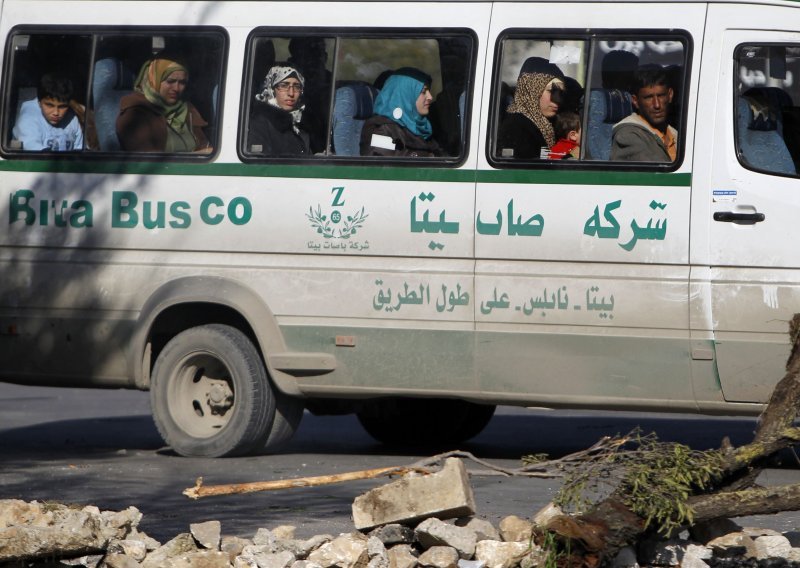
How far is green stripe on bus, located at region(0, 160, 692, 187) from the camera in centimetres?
855

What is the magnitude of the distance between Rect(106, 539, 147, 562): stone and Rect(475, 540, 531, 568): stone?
1246 mm

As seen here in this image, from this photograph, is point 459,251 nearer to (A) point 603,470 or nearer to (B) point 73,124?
(B) point 73,124

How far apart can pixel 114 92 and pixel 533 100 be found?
8.81ft

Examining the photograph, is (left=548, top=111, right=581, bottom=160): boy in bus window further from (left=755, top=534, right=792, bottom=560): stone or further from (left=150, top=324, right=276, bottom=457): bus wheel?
(left=755, top=534, right=792, bottom=560): stone

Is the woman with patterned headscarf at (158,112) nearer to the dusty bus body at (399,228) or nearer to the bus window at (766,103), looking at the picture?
the dusty bus body at (399,228)

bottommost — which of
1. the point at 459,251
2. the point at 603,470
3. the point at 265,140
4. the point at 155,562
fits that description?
the point at 155,562

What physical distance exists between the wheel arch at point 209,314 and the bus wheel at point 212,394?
99 millimetres

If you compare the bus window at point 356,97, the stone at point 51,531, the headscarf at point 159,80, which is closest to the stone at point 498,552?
the stone at point 51,531

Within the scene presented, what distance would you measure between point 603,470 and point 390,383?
3495 millimetres

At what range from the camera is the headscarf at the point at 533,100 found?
8.80 metres

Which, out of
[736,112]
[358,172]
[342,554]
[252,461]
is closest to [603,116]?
[736,112]

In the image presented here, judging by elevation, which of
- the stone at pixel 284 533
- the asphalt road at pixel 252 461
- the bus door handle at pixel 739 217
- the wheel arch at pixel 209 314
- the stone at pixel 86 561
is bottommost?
the asphalt road at pixel 252 461

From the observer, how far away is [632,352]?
8609mm

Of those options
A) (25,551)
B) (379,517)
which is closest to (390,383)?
(379,517)
